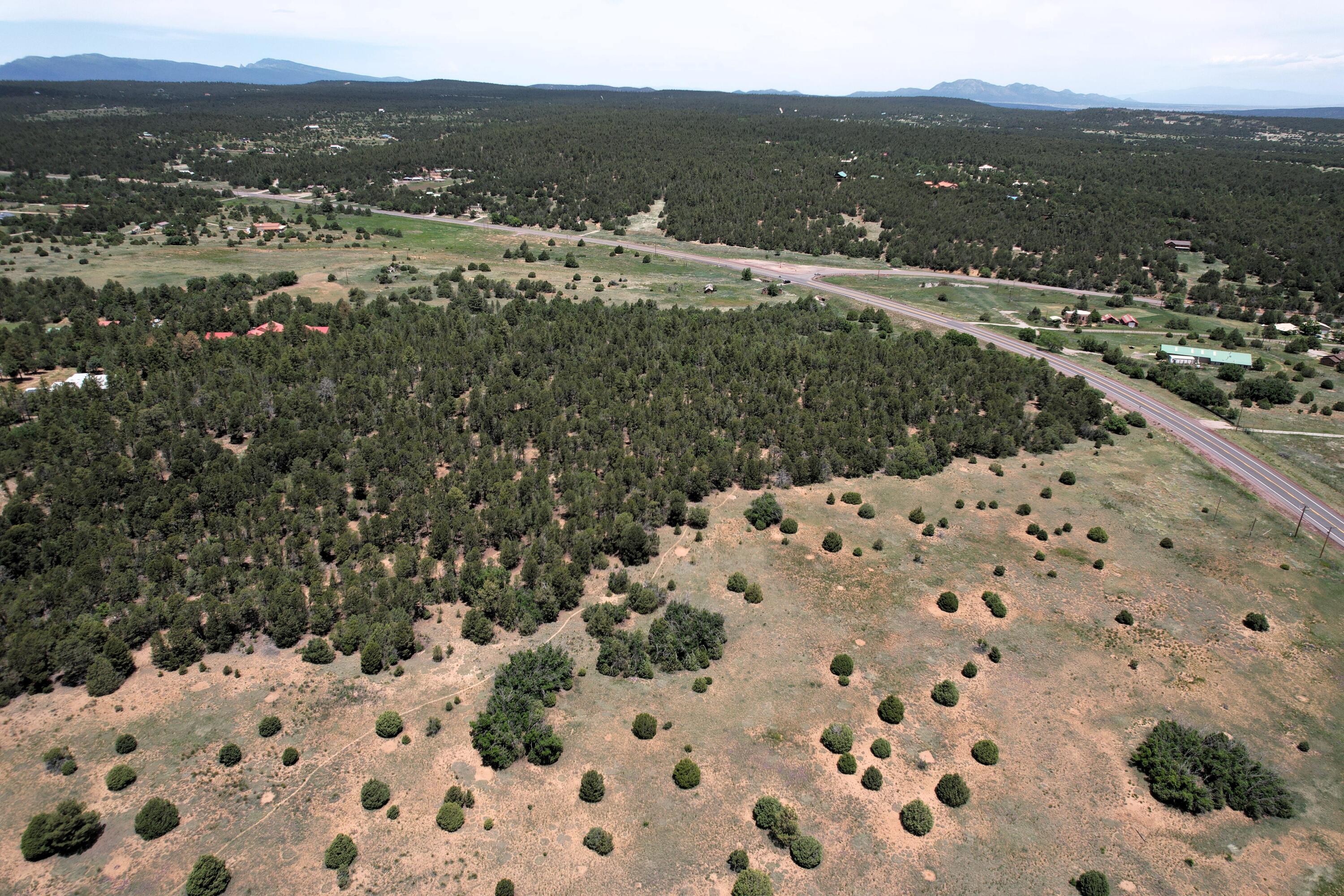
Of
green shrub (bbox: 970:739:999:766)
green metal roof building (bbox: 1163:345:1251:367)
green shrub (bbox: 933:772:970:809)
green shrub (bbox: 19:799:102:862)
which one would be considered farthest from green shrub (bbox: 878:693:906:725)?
green metal roof building (bbox: 1163:345:1251:367)

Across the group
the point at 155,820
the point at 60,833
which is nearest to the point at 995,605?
the point at 155,820

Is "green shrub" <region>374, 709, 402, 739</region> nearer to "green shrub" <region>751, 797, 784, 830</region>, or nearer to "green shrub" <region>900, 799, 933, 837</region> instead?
"green shrub" <region>751, 797, 784, 830</region>

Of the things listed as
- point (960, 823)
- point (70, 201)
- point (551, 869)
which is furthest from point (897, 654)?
point (70, 201)

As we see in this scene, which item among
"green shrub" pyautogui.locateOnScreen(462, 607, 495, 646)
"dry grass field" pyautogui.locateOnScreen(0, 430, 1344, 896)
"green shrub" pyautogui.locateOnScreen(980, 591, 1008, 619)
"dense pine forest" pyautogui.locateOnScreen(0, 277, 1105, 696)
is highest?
"dense pine forest" pyautogui.locateOnScreen(0, 277, 1105, 696)

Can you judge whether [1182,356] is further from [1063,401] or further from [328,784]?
[328,784]

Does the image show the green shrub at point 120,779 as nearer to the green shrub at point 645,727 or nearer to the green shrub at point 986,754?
the green shrub at point 645,727

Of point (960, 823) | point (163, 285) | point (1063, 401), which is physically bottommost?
point (960, 823)

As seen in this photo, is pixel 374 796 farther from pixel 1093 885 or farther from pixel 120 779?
pixel 1093 885
